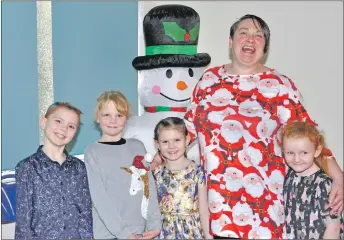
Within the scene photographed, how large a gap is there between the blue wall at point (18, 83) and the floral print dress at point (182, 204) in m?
0.80

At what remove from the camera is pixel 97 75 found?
2988 mm

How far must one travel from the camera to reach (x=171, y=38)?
2.58m

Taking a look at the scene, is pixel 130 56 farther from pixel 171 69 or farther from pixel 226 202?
pixel 226 202

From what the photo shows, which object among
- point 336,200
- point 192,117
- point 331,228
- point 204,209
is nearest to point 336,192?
point 336,200

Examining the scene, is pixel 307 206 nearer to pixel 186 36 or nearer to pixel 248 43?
pixel 248 43

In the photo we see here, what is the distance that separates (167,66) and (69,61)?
571mm

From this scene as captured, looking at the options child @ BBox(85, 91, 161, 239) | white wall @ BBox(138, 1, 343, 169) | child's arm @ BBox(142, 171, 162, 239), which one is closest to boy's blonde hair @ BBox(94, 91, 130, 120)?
child @ BBox(85, 91, 161, 239)

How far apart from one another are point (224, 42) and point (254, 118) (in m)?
1.11

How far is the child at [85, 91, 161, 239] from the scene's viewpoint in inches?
85.7

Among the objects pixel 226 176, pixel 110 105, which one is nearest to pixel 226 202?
pixel 226 176

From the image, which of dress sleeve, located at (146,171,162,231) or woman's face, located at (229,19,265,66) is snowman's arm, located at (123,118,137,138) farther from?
woman's face, located at (229,19,265,66)

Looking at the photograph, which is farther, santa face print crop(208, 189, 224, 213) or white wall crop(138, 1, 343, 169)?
white wall crop(138, 1, 343, 169)

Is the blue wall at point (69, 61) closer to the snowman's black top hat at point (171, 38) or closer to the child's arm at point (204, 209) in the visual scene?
the snowman's black top hat at point (171, 38)

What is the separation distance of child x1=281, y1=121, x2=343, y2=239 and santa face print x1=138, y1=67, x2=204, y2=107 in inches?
23.5
